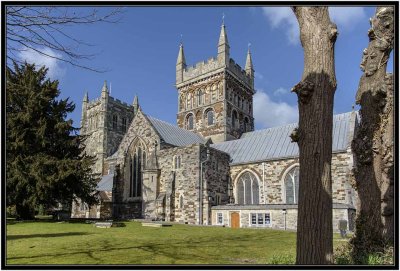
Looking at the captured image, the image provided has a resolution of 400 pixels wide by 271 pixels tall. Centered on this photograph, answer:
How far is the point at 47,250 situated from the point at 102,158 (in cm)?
5016

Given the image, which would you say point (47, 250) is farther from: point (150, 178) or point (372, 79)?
point (150, 178)

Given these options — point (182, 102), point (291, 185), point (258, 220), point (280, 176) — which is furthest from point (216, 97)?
point (258, 220)

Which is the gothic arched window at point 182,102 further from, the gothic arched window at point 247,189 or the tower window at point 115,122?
the gothic arched window at point 247,189

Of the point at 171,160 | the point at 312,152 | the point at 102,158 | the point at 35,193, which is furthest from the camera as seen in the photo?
the point at 102,158

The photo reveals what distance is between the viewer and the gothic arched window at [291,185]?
28.6 m

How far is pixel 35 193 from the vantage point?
2352 centimetres

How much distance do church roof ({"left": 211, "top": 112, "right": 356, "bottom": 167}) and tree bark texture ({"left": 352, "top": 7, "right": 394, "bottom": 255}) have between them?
17660 mm

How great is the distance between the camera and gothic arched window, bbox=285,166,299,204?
28.6 meters

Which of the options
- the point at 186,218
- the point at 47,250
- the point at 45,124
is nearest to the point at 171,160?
the point at 186,218

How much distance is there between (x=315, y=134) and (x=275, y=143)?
2720 cm

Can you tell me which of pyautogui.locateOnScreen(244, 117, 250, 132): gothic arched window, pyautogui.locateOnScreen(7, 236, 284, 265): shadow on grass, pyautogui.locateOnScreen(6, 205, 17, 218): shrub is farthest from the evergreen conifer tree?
pyautogui.locateOnScreen(244, 117, 250, 132): gothic arched window

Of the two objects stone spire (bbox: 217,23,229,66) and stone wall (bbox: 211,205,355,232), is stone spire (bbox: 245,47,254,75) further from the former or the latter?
stone wall (bbox: 211,205,355,232)

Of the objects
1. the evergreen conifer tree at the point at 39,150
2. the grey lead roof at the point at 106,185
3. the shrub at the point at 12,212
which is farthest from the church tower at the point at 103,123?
the evergreen conifer tree at the point at 39,150

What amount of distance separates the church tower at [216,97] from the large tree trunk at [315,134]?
3671 centimetres
